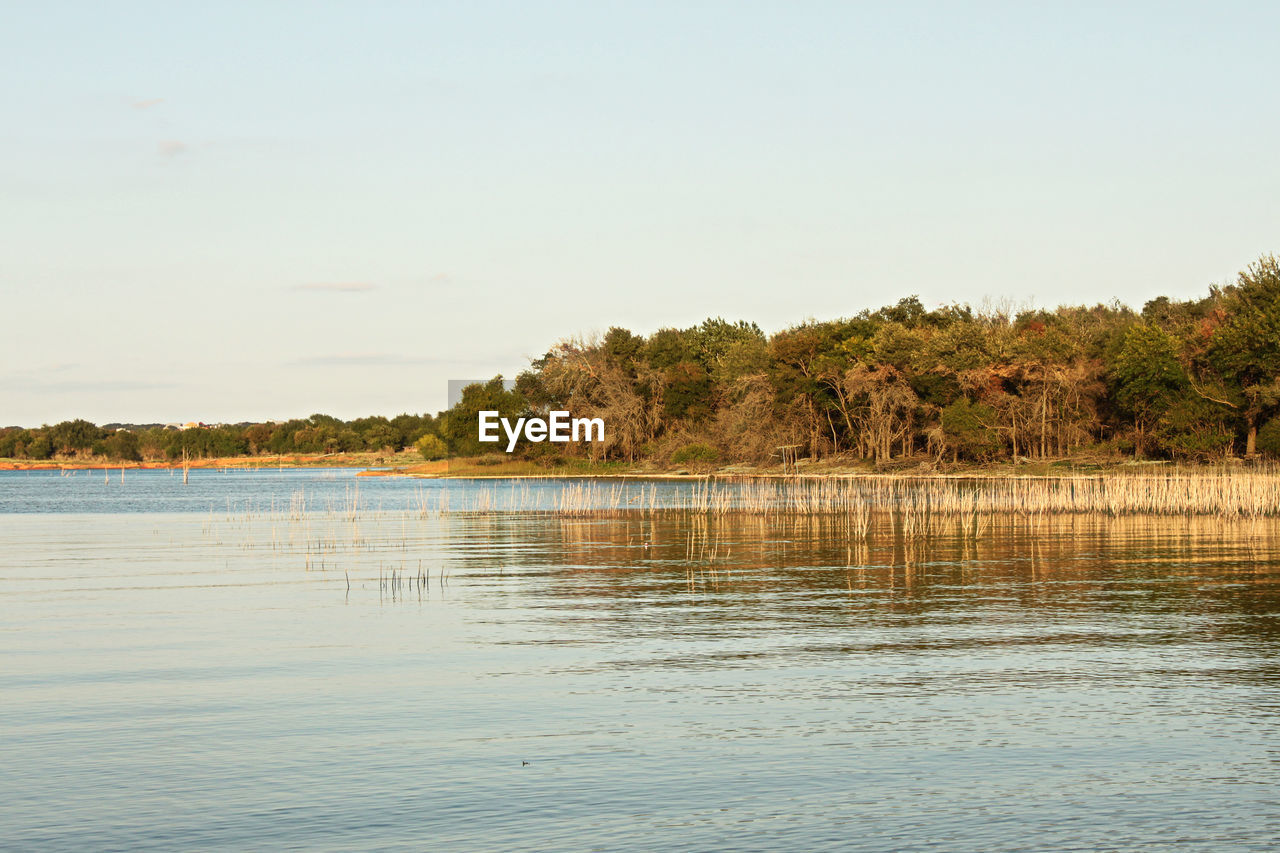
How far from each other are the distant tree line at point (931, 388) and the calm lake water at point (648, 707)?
40.3 metres

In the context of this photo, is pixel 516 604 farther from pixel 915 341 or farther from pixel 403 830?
pixel 915 341

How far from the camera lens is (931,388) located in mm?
78688

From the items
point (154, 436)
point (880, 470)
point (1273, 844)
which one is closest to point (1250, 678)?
point (1273, 844)

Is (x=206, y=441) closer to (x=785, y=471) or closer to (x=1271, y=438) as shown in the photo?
(x=785, y=471)

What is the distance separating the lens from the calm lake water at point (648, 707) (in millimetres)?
9430

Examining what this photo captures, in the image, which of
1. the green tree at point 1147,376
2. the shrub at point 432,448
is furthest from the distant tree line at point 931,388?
the shrub at point 432,448

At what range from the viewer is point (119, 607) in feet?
72.0

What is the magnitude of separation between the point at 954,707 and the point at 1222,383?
57.8 metres

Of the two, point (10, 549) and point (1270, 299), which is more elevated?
point (1270, 299)

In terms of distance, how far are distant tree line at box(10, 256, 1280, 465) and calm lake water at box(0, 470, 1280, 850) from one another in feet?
132

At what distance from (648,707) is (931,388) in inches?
2688

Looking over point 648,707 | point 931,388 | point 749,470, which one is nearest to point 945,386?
point 931,388

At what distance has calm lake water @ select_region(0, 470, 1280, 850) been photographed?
943cm

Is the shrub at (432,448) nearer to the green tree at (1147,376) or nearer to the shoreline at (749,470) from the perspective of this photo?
the shoreline at (749,470)
